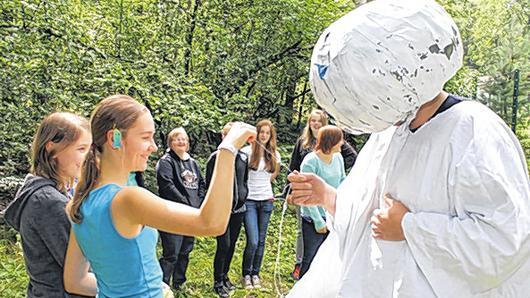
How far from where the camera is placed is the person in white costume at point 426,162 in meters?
1.45

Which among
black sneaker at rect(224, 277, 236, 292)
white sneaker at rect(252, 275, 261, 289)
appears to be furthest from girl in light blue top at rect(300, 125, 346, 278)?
black sneaker at rect(224, 277, 236, 292)

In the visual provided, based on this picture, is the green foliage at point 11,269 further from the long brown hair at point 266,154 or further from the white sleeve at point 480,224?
the white sleeve at point 480,224

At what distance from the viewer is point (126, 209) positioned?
5.45 feet

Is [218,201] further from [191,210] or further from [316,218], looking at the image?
[316,218]

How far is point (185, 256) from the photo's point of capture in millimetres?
4977

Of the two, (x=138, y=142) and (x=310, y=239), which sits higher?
(x=138, y=142)

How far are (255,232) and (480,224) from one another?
3.71 metres

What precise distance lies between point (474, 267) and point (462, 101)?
48 centimetres

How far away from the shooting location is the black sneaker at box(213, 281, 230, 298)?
491cm

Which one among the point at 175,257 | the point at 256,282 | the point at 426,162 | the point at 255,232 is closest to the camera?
the point at 426,162

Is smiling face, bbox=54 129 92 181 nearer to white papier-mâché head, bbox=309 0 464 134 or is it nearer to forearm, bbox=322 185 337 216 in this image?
forearm, bbox=322 185 337 216

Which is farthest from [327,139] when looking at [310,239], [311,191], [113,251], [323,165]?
[113,251]

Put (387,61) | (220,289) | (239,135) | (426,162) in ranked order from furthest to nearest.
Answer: (220,289)
(239,135)
(426,162)
(387,61)

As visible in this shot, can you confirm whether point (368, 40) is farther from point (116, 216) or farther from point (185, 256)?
point (185, 256)
